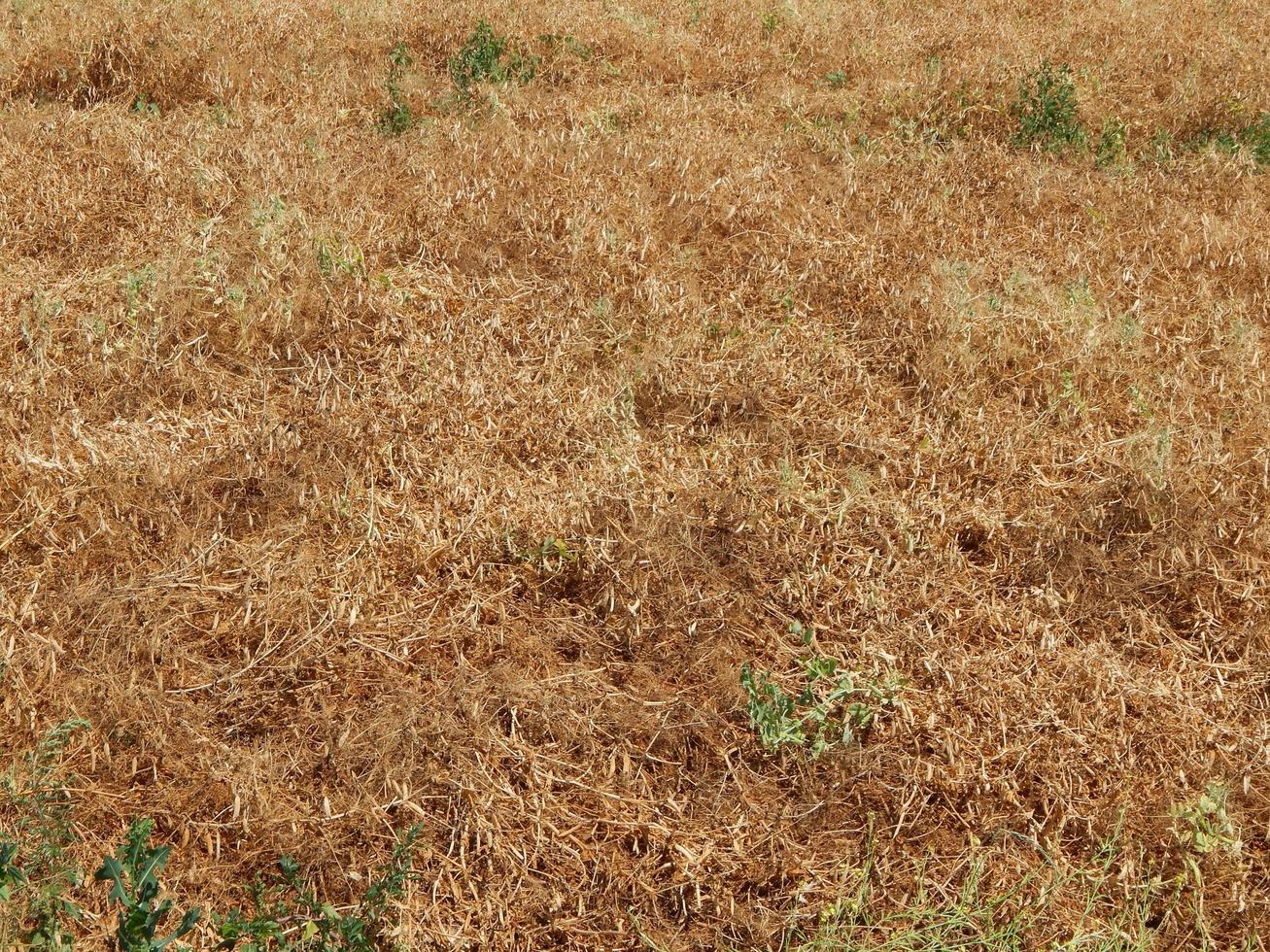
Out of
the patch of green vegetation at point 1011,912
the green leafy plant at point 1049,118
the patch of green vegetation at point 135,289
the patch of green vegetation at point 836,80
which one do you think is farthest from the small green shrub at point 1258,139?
the patch of green vegetation at point 135,289

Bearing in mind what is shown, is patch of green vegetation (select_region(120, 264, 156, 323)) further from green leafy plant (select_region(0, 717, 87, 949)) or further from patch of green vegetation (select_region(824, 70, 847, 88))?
patch of green vegetation (select_region(824, 70, 847, 88))

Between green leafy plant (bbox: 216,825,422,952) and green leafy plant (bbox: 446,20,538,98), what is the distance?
5.58 m

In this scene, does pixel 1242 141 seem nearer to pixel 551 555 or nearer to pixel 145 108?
pixel 551 555

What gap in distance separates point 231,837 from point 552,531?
1.52 meters

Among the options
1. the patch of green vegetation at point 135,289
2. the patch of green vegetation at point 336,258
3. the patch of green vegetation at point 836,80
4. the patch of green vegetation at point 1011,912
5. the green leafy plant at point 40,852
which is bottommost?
the patch of green vegetation at point 1011,912

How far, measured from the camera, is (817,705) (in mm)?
3285

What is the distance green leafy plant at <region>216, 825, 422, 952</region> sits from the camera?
2625 millimetres

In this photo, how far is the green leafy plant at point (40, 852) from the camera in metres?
2.56

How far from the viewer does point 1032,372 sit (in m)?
4.64

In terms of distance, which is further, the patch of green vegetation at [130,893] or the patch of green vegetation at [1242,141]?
the patch of green vegetation at [1242,141]

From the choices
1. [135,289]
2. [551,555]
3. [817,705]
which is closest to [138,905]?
[551,555]

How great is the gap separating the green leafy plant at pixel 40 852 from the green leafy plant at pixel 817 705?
199 centimetres

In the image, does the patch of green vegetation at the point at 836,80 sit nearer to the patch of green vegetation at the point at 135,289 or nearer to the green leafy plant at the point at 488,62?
the green leafy plant at the point at 488,62

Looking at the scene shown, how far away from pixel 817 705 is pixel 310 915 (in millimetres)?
1642
